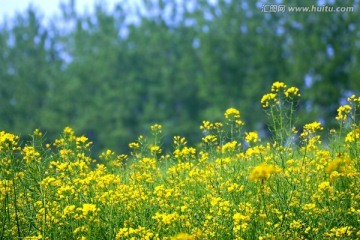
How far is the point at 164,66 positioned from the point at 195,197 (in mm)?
28125

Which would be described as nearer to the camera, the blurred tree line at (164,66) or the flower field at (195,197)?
the flower field at (195,197)

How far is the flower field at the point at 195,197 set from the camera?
6055 millimetres

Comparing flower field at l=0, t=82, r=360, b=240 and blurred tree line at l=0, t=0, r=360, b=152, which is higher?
blurred tree line at l=0, t=0, r=360, b=152

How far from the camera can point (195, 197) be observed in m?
6.99

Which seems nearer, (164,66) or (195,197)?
(195,197)

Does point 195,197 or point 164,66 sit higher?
point 164,66

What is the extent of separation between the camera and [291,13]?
99.8ft

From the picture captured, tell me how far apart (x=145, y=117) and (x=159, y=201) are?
27.2 metres

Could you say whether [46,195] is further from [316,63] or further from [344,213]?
[316,63]

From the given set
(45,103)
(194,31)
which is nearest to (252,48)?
(194,31)

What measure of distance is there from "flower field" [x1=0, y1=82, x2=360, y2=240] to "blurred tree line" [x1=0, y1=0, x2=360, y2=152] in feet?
64.8

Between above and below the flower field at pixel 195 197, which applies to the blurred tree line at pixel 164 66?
above

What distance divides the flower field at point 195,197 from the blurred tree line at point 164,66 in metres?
19.8

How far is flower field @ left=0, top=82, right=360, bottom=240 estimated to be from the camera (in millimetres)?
6055
